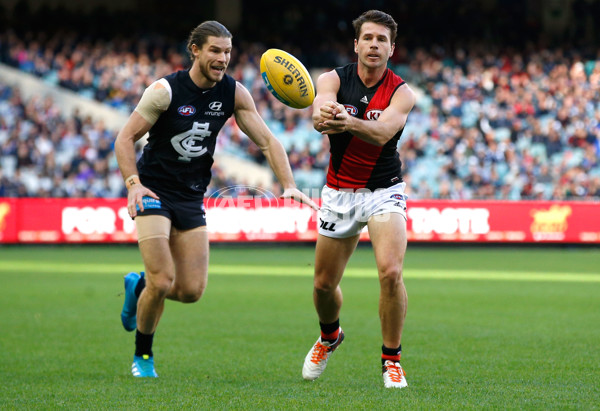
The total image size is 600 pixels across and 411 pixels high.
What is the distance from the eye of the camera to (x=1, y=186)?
22.7 m

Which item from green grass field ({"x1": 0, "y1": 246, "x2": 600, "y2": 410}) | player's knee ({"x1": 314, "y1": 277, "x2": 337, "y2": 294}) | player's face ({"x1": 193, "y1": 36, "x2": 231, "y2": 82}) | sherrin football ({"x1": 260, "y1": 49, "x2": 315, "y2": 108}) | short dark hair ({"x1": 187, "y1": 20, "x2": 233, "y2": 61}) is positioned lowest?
green grass field ({"x1": 0, "y1": 246, "x2": 600, "y2": 410})

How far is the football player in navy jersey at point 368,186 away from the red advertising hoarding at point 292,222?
51.7 ft

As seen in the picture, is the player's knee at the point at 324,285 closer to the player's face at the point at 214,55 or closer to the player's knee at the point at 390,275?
the player's knee at the point at 390,275

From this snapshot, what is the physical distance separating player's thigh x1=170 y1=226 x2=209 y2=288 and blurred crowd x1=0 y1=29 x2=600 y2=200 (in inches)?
671

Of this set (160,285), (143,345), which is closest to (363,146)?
(160,285)

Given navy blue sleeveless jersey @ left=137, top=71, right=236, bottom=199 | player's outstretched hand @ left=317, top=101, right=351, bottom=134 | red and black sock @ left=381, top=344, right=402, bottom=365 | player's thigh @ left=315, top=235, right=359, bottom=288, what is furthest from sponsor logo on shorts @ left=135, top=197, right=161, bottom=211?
red and black sock @ left=381, top=344, right=402, bottom=365

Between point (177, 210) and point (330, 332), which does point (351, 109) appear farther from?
point (330, 332)

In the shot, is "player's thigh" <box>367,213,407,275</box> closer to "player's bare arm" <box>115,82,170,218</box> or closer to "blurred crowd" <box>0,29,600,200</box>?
"player's bare arm" <box>115,82,170,218</box>

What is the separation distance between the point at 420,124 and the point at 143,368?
21.7 m

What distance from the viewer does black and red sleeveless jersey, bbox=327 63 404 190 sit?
6.38m

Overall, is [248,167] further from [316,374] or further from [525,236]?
[316,374]

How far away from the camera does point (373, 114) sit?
250 inches

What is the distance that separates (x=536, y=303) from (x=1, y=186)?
15.4m

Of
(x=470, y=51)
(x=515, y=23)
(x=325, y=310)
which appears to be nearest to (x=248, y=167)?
(x=470, y=51)
